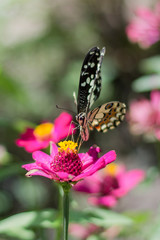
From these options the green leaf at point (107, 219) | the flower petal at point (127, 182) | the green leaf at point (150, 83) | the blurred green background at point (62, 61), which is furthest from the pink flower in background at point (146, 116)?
the blurred green background at point (62, 61)

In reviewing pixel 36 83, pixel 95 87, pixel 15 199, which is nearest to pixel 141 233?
pixel 95 87

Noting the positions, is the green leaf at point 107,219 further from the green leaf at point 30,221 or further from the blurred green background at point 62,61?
the blurred green background at point 62,61

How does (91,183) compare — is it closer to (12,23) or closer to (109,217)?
(109,217)

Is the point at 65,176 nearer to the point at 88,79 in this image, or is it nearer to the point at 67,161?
the point at 67,161

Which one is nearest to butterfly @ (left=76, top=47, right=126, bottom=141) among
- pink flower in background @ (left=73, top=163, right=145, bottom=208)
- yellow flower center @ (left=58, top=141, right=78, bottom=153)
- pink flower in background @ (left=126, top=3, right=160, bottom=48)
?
yellow flower center @ (left=58, top=141, right=78, bottom=153)

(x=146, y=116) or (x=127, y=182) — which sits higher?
(x=146, y=116)

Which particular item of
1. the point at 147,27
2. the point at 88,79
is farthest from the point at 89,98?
the point at 147,27
